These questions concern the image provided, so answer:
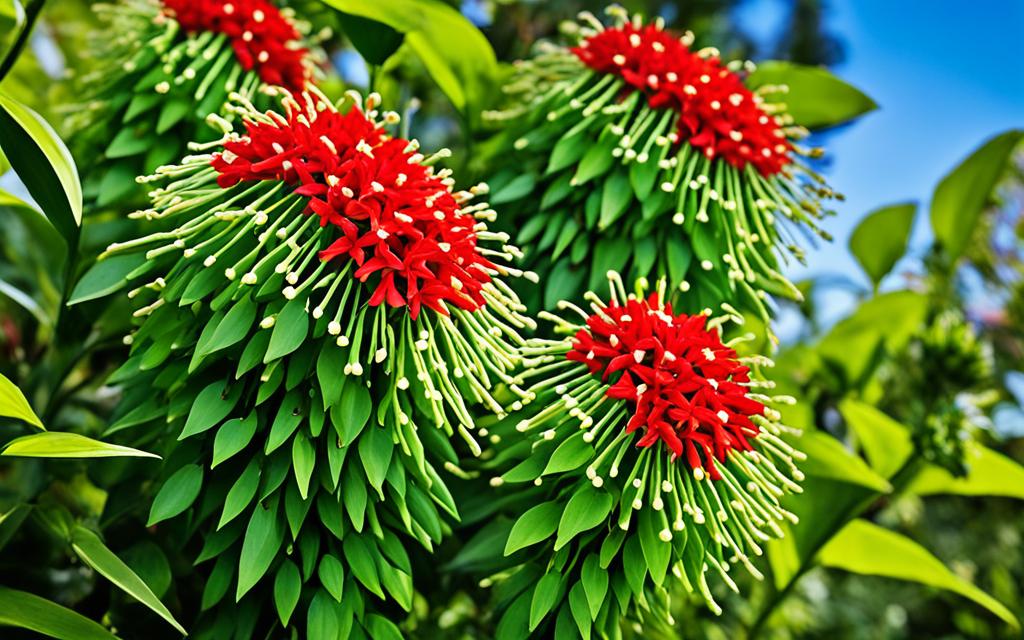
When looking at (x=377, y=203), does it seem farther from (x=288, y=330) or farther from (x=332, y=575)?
(x=332, y=575)

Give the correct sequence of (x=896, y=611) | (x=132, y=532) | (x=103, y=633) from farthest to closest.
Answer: (x=896, y=611) < (x=132, y=532) < (x=103, y=633)

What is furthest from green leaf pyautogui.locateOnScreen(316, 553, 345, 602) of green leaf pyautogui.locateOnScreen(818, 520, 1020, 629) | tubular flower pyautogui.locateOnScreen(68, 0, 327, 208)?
green leaf pyautogui.locateOnScreen(818, 520, 1020, 629)

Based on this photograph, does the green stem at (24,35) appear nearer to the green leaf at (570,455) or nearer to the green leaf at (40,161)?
the green leaf at (40,161)

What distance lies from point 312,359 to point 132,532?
22 centimetres

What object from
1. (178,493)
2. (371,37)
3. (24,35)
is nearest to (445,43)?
(371,37)

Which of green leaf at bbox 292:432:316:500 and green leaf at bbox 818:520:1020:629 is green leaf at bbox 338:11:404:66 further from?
green leaf at bbox 818:520:1020:629

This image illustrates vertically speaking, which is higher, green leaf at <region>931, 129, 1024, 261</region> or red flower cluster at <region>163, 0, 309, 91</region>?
green leaf at <region>931, 129, 1024, 261</region>

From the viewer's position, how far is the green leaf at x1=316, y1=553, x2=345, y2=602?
1.62 feet

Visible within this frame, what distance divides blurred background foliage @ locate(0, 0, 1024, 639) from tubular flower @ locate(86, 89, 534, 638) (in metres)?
0.07

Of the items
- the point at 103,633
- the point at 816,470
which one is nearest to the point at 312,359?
the point at 103,633

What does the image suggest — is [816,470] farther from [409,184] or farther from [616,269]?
[409,184]

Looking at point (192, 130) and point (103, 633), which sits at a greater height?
point (192, 130)

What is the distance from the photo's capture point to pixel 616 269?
24.9 inches

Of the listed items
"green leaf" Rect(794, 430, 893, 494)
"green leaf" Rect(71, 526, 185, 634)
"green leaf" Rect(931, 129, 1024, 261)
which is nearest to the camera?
"green leaf" Rect(71, 526, 185, 634)
